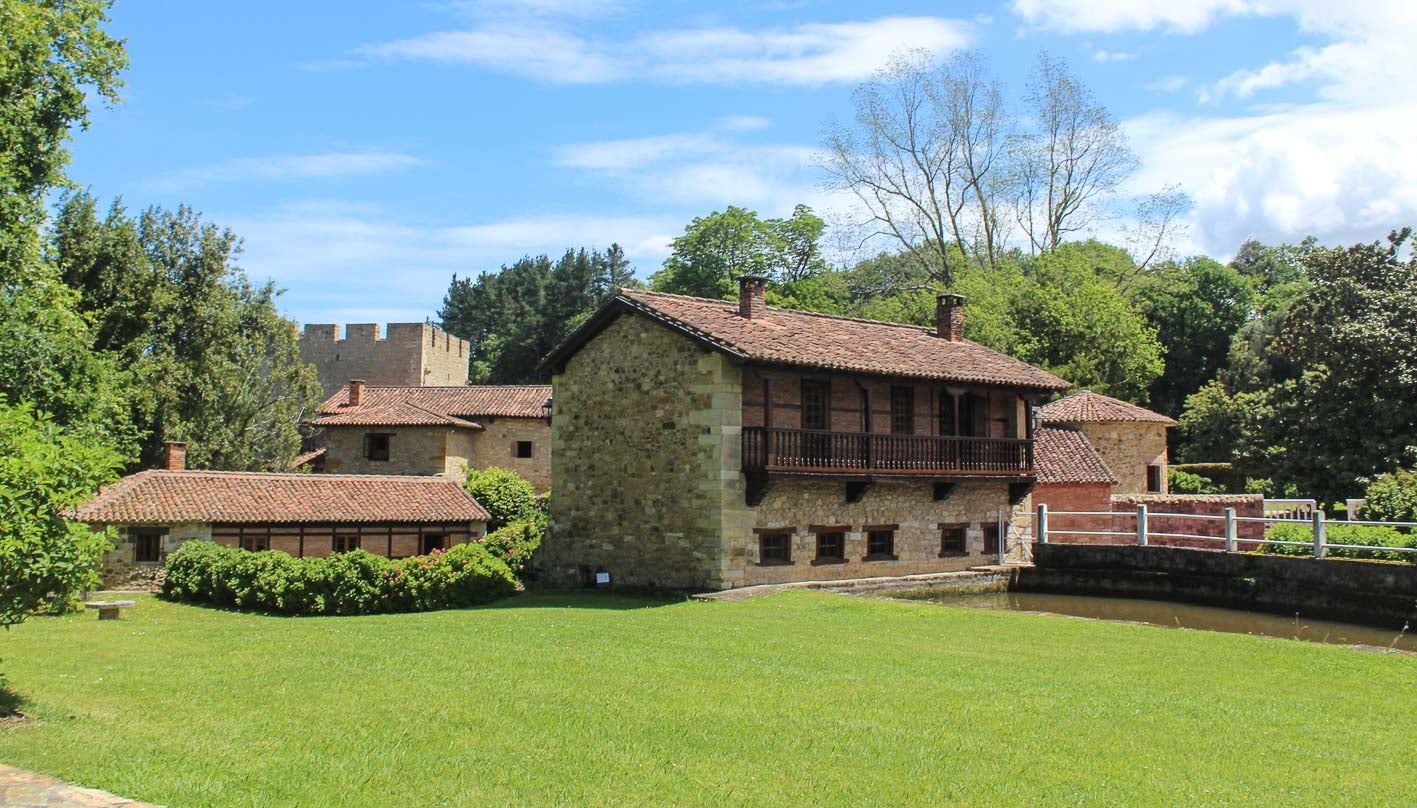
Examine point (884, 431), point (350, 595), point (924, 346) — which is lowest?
Answer: point (350, 595)

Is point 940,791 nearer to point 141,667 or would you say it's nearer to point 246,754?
point 246,754

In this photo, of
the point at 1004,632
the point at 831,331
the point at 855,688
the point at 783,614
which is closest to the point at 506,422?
the point at 831,331

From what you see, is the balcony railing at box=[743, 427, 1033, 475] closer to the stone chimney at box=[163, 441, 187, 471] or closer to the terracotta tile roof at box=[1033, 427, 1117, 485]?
the terracotta tile roof at box=[1033, 427, 1117, 485]

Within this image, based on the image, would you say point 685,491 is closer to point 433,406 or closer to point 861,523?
point 861,523

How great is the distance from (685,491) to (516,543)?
523 centimetres

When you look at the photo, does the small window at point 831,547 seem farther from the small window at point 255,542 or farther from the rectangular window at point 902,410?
the small window at point 255,542

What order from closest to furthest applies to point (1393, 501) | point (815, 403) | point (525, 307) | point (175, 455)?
point (815, 403) → point (1393, 501) → point (175, 455) → point (525, 307)

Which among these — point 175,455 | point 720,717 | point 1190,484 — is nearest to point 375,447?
point 175,455

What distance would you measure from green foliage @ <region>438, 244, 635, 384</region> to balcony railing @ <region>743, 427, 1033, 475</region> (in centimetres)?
4108

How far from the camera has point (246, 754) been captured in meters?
7.96

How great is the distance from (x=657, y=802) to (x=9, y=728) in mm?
5422

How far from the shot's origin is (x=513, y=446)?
44.0 meters

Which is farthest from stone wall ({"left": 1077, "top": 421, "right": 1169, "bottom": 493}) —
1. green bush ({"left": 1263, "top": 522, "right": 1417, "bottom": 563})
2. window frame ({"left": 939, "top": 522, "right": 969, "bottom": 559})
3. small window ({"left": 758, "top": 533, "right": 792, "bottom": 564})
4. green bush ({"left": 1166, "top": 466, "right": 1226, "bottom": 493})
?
small window ({"left": 758, "top": 533, "right": 792, "bottom": 564})

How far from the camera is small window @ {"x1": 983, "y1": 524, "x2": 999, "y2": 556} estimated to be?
27.2 m
